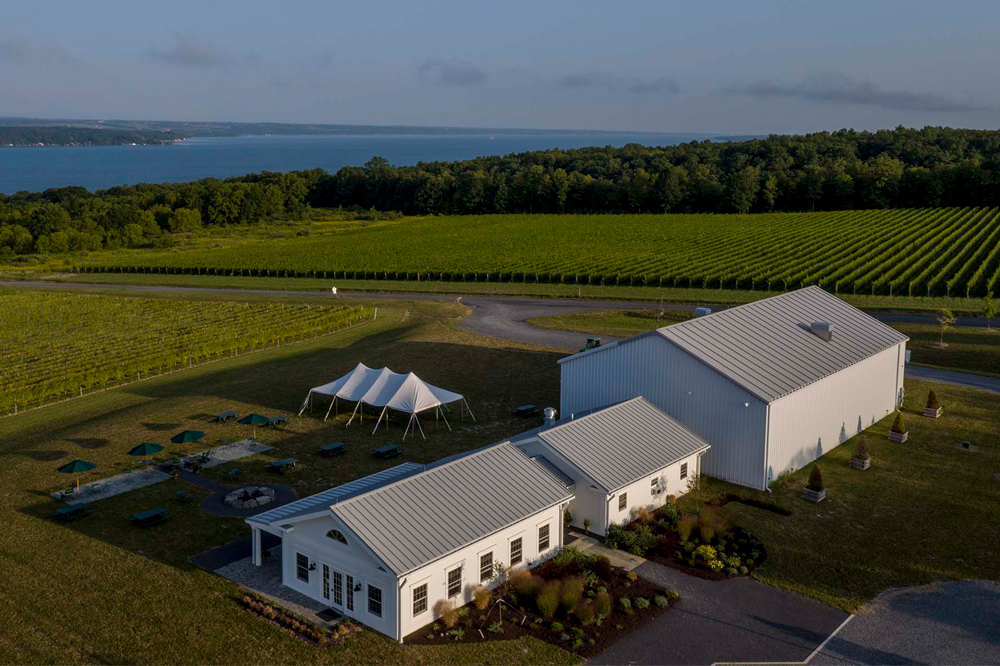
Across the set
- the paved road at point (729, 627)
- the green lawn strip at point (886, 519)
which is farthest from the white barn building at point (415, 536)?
the green lawn strip at point (886, 519)

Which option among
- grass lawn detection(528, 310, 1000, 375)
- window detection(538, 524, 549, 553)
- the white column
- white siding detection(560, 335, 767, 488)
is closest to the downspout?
window detection(538, 524, 549, 553)

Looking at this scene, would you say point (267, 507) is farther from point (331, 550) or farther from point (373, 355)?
point (373, 355)

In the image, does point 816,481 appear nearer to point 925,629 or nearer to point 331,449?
point 925,629

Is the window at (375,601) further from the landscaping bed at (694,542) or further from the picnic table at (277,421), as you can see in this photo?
the picnic table at (277,421)

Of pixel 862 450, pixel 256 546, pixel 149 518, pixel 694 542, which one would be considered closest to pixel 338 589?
pixel 256 546

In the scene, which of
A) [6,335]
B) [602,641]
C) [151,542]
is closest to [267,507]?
[151,542]

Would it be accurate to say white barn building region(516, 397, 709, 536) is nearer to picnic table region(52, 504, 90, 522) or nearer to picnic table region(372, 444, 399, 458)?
picnic table region(372, 444, 399, 458)
